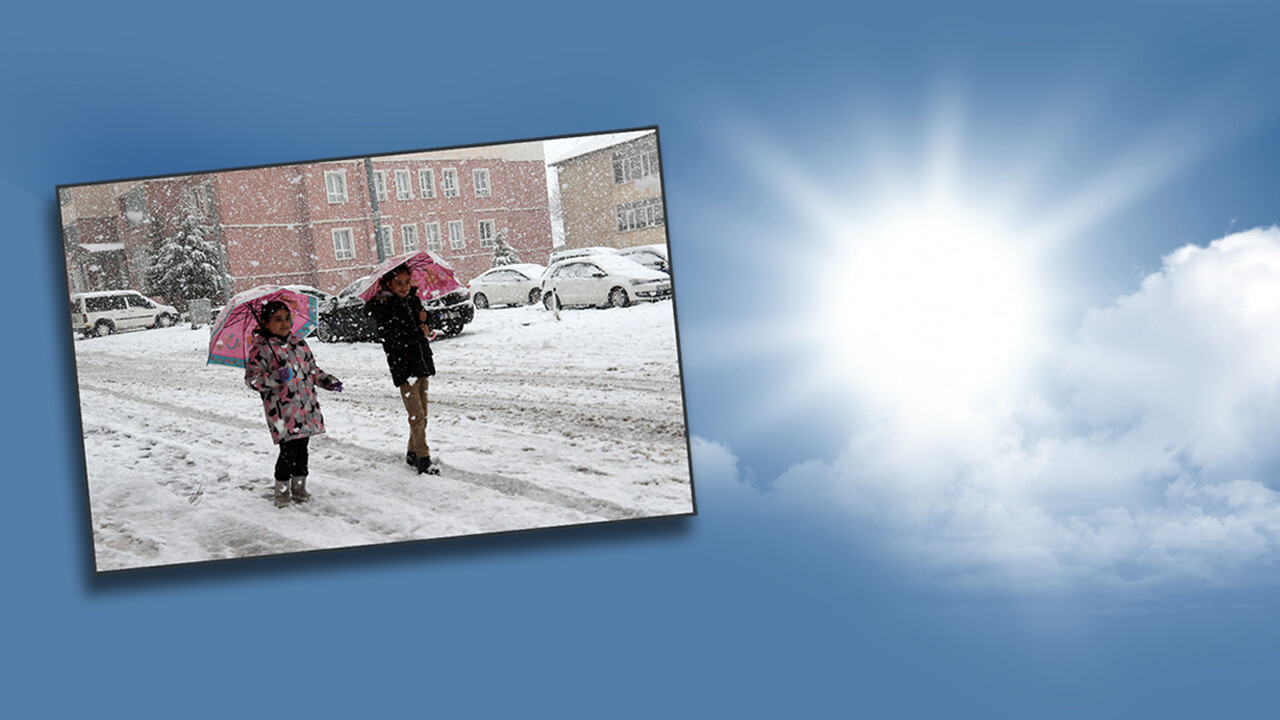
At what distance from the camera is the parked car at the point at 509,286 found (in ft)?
10.8

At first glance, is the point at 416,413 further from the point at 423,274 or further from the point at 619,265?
the point at 619,265

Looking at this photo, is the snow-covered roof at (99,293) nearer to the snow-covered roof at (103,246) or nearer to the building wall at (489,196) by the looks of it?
the snow-covered roof at (103,246)

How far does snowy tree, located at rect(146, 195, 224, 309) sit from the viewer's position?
3.21m

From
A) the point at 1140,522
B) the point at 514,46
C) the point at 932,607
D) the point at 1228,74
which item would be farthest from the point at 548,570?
the point at 1228,74

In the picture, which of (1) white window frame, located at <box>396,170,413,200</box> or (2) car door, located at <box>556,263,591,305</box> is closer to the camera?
(1) white window frame, located at <box>396,170,413,200</box>

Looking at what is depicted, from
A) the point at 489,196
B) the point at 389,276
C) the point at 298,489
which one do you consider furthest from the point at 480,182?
the point at 298,489

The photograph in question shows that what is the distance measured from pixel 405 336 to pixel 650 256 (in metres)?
0.80

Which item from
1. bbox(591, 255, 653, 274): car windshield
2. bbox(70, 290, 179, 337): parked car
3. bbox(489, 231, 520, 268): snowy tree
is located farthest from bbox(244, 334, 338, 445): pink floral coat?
bbox(591, 255, 653, 274): car windshield

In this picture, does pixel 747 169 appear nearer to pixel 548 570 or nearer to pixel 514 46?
pixel 514 46

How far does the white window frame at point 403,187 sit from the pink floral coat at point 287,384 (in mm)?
544

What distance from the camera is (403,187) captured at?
3229 mm

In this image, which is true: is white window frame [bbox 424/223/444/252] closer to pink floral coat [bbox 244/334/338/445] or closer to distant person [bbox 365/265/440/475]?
distant person [bbox 365/265/440/475]

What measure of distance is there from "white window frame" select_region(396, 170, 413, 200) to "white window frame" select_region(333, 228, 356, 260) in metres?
0.19

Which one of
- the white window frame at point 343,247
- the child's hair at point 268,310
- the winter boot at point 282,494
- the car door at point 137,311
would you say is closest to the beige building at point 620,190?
the white window frame at point 343,247
